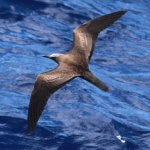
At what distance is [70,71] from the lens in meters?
10.1

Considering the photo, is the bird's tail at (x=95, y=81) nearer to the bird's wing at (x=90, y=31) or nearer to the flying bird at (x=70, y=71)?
the flying bird at (x=70, y=71)

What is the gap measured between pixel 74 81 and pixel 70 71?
16.1ft

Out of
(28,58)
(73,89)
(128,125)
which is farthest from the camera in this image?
(28,58)

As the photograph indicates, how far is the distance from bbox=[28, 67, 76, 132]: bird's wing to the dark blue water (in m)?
2.67

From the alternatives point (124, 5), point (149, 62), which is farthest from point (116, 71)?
→ point (124, 5)

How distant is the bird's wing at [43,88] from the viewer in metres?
9.39

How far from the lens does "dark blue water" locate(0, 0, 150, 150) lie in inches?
496

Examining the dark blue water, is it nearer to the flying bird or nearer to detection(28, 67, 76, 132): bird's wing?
the flying bird

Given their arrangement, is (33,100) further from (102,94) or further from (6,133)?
(102,94)

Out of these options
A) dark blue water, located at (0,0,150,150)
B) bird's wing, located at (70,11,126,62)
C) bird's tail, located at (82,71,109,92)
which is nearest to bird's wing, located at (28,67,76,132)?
bird's tail, located at (82,71,109,92)

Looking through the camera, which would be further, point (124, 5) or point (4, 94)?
point (124, 5)

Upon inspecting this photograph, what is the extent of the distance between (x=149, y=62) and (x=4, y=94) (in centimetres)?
481

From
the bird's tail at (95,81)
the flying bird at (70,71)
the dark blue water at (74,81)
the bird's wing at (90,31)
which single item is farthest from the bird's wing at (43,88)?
the dark blue water at (74,81)

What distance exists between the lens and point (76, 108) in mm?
13539
